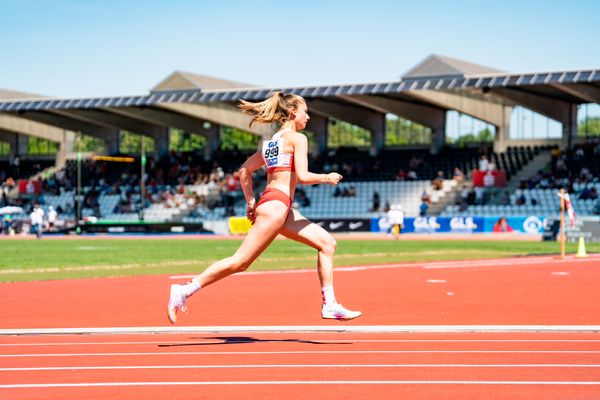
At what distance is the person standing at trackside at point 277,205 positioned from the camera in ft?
30.3

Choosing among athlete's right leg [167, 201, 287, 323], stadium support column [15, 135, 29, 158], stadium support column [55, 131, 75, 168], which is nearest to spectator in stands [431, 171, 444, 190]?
stadium support column [55, 131, 75, 168]

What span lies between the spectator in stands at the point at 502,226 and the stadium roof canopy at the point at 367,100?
8.25 m

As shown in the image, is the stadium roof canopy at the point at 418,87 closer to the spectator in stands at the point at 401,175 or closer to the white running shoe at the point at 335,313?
the spectator in stands at the point at 401,175

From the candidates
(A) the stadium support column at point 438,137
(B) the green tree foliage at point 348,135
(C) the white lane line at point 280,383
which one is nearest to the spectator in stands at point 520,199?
(A) the stadium support column at point 438,137

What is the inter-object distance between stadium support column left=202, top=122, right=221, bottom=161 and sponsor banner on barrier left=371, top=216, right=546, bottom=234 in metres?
22.6

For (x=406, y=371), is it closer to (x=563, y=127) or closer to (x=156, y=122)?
(x=563, y=127)

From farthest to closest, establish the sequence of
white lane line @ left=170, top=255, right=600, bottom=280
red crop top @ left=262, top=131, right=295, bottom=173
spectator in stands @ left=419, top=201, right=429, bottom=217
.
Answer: spectator in stands @ left=419, top=201, right=429, bottom=217 → white lane line @ left=170, top=255, right=600, bottom=280 → red crop top @ left=262, top=131, right=295, bottom=173

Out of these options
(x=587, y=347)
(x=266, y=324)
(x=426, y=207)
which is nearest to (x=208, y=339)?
(x=266, y=324)

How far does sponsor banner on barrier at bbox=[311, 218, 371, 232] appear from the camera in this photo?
55719mm

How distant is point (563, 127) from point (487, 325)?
176ft

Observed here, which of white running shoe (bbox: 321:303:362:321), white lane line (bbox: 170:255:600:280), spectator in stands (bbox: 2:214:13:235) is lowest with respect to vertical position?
spectator in stands (bbox: 2:214:13:235)

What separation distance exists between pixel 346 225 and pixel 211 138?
21581 millimetres

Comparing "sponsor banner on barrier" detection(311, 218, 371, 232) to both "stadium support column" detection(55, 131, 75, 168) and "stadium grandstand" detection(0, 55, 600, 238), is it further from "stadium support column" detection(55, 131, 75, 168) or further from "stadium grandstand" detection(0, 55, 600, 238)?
"stadium support column" detection(55, 131, 75, 168)

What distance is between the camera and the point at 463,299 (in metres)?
14.3
